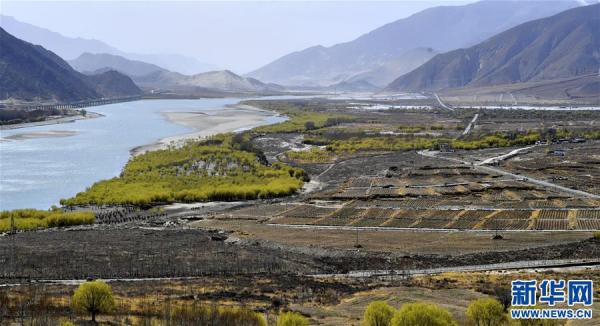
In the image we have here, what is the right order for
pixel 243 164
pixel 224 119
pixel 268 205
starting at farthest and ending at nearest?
1. pixel 224 119
2. pixel 243 164
3. pixel 268 205

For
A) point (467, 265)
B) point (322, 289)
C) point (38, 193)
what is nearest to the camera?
point (322, 289)

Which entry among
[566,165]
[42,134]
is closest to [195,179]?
[566,165]

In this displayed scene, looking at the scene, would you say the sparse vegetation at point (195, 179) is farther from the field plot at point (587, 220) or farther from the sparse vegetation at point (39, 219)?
the field plot at point (587, 220)

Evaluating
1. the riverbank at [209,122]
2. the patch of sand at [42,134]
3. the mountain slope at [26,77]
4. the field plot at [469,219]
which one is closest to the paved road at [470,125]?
the riverbank at [209,122]

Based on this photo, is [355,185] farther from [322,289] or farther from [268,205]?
[322,289]

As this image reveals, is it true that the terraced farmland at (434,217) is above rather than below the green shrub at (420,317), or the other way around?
below

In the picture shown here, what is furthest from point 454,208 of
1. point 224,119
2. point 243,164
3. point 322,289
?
point 224,119

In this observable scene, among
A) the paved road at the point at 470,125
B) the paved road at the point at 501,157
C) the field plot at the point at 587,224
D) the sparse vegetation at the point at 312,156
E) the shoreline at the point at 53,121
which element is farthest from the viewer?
the shoreline at the point at 53,121
